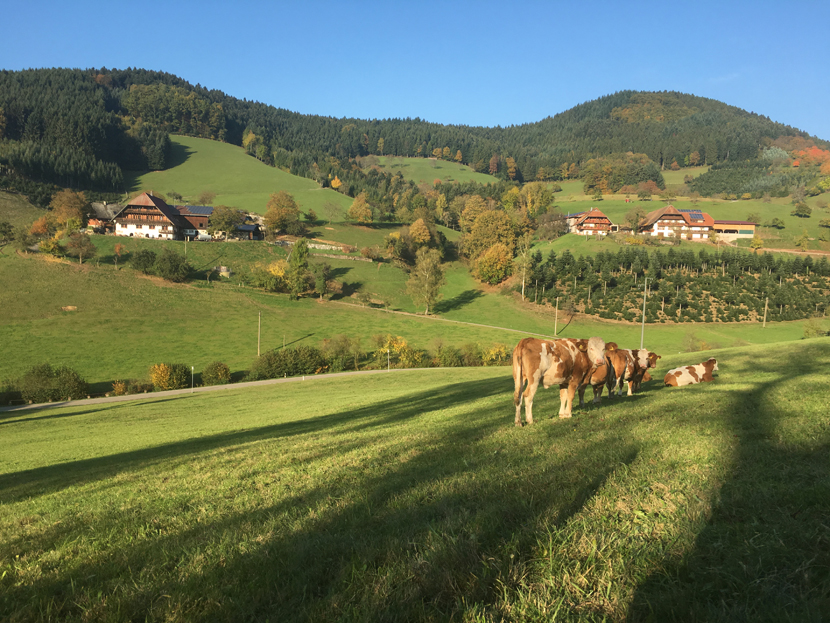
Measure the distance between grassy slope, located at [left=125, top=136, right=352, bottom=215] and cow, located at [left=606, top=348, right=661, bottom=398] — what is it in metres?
140

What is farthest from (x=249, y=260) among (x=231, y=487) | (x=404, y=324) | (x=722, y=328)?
(x=231, y=487)

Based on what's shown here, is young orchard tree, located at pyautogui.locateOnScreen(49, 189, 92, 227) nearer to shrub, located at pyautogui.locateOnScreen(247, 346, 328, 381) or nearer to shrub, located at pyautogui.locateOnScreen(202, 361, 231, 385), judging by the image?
shrub, located at pyautogui.locateOnScreen(202, 361, 231, 385)

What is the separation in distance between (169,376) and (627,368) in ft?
151

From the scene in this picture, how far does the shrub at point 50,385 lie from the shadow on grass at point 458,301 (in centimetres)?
5749

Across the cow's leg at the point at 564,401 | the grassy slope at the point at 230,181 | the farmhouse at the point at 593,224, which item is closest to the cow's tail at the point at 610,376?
the cow's leg at the point at 564,401

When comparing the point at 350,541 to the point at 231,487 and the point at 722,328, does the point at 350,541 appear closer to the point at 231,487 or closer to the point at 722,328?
the point at 231,487

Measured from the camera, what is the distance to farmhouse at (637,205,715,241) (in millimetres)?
122000

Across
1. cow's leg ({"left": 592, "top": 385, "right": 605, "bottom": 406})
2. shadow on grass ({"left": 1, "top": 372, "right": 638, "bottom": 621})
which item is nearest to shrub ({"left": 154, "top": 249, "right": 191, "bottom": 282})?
cow's leg ({"left": 592, "top": 385, "right": 605, "bottom": 406})

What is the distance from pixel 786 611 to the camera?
2.55 m

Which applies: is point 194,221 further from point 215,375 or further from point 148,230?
point 215,375

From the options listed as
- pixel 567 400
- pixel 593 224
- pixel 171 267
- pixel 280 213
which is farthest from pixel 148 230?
pixel 567 400

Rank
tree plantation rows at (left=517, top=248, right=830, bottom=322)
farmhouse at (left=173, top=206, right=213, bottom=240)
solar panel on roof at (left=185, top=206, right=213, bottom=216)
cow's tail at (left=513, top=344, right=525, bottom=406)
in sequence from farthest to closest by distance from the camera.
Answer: solar panel on roof at (left=185, top=206, right=213, bottom=216)
farmhouse at (left=173, top=206, right=213, bottom=240)
tree plantation rows at (left=517, top=248, right=830, bottom=322)
cow's tail at (left=513, top=344, right=525, bottom=406)

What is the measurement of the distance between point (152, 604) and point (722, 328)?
8102cm

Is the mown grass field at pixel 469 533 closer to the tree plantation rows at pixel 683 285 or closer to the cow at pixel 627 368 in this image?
the cow at pixel 627 368
